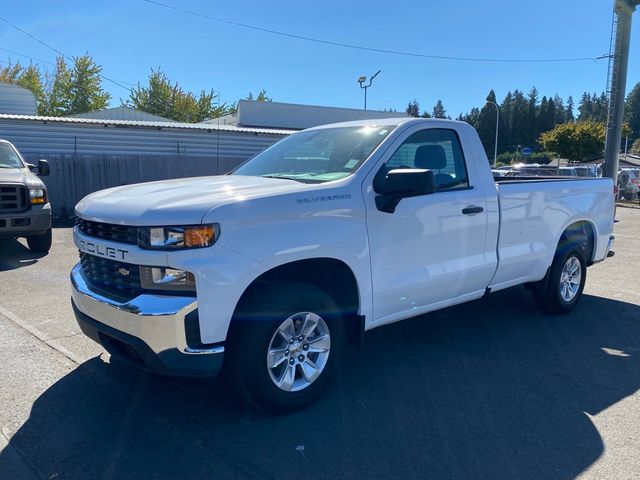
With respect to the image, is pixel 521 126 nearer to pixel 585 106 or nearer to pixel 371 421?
pixel 585 106

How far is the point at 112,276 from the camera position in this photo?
3.39m

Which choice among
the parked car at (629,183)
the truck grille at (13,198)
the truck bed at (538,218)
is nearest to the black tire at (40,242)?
the truck grille at (13,198)

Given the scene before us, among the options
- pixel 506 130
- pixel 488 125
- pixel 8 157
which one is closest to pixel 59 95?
pixel 8 157

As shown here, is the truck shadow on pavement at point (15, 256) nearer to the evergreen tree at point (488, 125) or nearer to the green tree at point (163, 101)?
the green tree at point (163, 101)

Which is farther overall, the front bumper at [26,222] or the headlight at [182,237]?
the front bumper at [26,222]

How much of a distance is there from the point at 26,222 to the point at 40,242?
763 millimetres

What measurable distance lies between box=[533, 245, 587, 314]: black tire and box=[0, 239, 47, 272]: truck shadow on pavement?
288 inches

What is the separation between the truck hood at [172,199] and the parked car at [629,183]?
28266 millimetres

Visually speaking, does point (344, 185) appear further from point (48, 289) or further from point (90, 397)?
point (48, 289)

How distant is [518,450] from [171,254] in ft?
7.56

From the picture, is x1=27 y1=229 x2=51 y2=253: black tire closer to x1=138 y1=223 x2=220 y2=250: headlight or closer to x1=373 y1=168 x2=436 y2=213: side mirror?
x1=138 y1=223 x2=220 y2=250: headlight

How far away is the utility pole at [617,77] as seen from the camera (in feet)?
54.0

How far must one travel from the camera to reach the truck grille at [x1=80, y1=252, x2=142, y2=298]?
10.5 feet

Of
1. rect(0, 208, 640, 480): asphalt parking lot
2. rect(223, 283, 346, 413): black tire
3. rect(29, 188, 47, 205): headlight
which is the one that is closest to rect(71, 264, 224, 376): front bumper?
rect(223, 283, 346, 413): black tire
